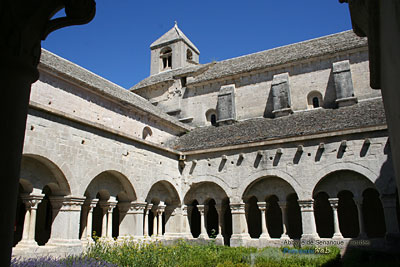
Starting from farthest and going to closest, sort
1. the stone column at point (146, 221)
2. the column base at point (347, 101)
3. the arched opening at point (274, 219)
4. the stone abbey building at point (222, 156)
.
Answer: the arched opening at point (274, 219) → the column base at point (347, 101) → the stone column at point (146, 221) → the stone abbey building at point (222, 156)

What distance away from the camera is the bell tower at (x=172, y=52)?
1002 inches

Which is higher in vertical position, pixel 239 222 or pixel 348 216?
pixel 348 216

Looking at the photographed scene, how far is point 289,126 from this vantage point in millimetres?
14883

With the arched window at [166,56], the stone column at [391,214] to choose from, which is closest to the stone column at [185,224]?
the stone column at [391,214]

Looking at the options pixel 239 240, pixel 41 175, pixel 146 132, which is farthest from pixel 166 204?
pixel 41 175

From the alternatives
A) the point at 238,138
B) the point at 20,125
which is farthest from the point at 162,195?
the point at 20,125

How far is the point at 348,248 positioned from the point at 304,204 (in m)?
2.08

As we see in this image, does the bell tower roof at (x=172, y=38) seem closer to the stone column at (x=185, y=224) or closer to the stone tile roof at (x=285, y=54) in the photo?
the stone tile roof at (x=285, y=54)

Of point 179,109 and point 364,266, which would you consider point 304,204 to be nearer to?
point 364,266

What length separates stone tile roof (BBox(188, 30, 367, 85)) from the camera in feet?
58.0

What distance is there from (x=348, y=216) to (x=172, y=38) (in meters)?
17.3

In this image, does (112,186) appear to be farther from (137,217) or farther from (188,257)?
(188,257)

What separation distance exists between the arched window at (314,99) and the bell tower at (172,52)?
1019cm

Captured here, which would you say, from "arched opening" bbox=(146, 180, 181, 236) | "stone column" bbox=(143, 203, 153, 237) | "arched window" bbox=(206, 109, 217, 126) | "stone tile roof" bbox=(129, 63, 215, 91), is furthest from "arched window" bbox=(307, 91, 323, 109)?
"stone column" bbox=(143, 203, 153, 237)
